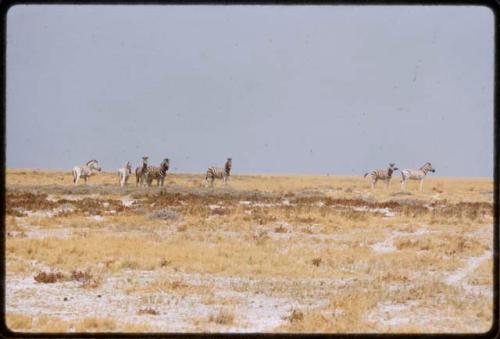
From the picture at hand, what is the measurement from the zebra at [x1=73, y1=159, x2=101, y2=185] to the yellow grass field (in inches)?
732

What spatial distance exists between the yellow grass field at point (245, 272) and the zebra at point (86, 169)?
1860cm

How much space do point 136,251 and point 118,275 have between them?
8.66 feet

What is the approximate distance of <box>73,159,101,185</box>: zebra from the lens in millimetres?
44188

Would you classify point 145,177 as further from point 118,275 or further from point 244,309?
point 244,309

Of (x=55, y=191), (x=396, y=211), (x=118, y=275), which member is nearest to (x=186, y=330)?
(x=118, y=275)

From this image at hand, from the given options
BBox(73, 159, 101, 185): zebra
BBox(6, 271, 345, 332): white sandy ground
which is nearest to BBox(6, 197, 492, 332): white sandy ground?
BBox(6, 271, 345, 332): white sandy ground

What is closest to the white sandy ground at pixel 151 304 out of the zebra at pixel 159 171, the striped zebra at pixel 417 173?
the zebra at pixel 159 171

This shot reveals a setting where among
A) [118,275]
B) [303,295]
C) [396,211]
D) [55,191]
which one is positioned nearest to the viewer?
[303,295]

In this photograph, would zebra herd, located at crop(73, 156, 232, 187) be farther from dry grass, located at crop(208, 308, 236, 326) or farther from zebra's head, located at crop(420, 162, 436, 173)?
dry grass, located at crop(208, 308, 236, 326)

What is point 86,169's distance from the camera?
44.3m

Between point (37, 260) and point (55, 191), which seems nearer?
point (37, 260)

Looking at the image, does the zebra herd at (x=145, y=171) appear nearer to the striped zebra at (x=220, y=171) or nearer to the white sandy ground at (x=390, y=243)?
the striped zebra at (x=220, y=171)

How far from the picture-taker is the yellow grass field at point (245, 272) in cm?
991

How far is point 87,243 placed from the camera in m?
17.0
